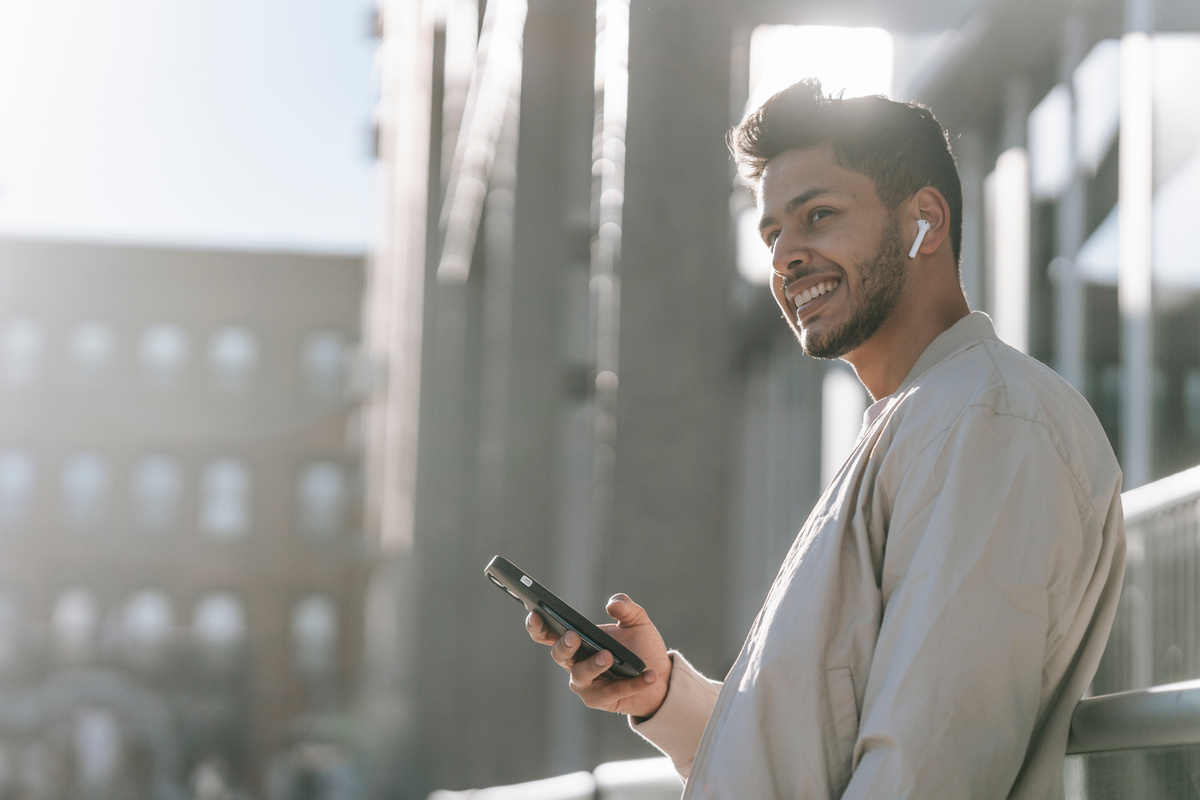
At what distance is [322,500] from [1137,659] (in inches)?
1938

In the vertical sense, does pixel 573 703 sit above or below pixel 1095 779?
below

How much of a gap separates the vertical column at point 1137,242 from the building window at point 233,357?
2039 inches

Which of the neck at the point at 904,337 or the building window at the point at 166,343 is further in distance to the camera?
the building window at the point at 166,343

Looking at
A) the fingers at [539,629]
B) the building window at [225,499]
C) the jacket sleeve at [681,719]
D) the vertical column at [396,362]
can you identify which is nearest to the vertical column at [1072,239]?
the jacket sleeve at [681,719]

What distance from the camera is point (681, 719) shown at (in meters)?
2.75

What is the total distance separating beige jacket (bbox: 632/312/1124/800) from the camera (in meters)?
1.72

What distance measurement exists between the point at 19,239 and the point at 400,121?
94.1ft

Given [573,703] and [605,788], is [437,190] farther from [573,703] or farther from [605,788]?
[605,788]

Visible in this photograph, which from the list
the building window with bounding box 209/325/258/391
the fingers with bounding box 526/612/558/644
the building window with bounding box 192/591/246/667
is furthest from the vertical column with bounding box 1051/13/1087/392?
the building window with bounding box 209/325/258/391

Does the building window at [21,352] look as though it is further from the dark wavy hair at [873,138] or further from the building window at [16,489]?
the dark wavy hair at [873,138]

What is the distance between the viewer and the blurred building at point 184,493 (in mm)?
50938

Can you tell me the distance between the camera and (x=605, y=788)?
4.60m

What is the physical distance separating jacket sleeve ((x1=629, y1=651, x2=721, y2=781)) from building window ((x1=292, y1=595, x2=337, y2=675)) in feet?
165

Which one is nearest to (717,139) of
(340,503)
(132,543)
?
(340,503)
